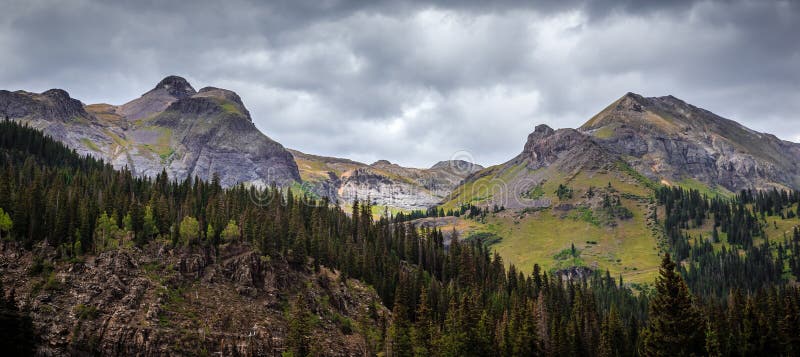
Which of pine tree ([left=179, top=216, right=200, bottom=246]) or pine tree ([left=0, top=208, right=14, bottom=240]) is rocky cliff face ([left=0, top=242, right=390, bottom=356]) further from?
pine tree ([left=0, top=208, right=14, bottom=240])

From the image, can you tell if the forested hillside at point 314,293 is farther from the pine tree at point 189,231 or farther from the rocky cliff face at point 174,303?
the rocky cliff face at point 174,303

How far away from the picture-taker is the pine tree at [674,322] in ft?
209

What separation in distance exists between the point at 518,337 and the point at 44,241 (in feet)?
316

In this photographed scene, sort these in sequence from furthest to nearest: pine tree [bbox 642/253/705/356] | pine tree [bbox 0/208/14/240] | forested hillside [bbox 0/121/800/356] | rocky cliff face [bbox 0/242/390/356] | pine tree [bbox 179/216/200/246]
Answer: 1. pine tree [bbox 179/216/200/246]
2. pine tree [bbox 0/208/14/240]
3. rocky cliff face [bbox 0/242/390/356]
4. forested hillside [bbox 0/121/800/356]
5. pine tree [bbox 642/253/705/356]

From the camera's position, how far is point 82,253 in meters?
118

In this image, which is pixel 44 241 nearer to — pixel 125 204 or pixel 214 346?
pixel 125 204

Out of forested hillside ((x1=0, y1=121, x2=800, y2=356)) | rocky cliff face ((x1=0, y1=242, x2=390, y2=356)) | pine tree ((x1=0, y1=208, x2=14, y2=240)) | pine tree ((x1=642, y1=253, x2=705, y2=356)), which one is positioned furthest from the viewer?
pine tree ((x1=0, y1=208, x2=14, y2=240))

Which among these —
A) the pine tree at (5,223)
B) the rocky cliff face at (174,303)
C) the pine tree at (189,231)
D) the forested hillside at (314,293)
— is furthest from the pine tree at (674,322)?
the pine tree at (5,223)

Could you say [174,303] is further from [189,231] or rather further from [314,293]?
[314,293]

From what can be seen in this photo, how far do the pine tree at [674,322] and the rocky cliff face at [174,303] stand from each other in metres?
73.5

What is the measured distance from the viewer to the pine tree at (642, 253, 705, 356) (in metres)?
63.8

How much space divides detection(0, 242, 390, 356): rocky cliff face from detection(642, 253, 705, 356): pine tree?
241 feet

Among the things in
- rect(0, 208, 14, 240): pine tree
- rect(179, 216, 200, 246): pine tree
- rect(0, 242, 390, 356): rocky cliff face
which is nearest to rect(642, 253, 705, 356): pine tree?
rect(0, 242, 390, 356): rocky cliff face

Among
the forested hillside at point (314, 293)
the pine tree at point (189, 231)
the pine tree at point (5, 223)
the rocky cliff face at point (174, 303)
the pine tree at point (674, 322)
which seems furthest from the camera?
the pine tree at point (189, 231)
